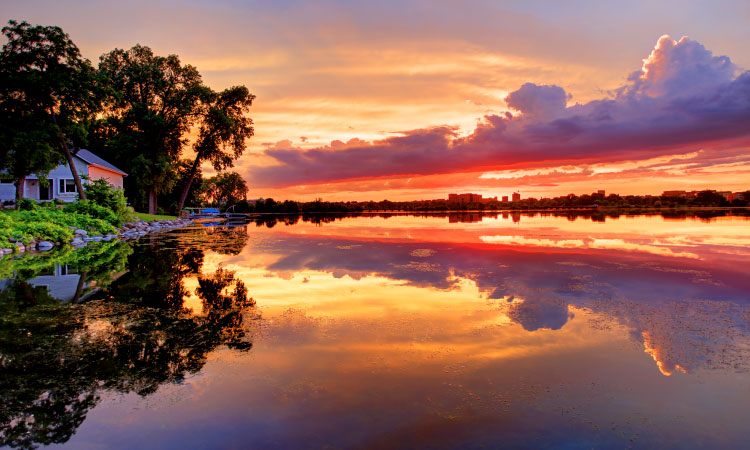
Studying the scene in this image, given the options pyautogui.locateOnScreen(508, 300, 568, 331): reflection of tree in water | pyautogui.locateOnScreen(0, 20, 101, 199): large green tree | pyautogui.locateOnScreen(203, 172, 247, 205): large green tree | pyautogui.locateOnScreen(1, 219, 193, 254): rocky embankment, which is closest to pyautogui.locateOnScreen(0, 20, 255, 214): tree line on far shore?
pyautogui.locateOnScreen(0, 20, 101, 199): large green tree

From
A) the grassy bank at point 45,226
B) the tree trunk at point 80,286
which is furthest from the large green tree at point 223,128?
the tree trunk at point 80,286

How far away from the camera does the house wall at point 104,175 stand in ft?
145

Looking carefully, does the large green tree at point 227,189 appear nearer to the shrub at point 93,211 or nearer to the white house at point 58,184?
the white house at point 58,184

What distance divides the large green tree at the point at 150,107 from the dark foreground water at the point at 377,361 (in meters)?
36.6

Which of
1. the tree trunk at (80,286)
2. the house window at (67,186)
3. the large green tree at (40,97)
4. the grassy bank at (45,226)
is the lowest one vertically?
the tree trunk at (80,286)

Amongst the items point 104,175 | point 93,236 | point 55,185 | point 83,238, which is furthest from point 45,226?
point 104,175

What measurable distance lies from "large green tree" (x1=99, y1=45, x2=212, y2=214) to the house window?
510 cm

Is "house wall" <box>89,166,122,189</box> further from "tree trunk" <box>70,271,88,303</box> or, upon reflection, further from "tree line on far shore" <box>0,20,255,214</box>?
"tree trunk" <box>70,271,88,303</box>

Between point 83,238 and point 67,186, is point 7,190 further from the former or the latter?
point 83,238

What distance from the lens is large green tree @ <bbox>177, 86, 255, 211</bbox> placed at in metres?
48.9

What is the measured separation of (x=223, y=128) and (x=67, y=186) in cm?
1691

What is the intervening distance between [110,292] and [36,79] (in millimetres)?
29819

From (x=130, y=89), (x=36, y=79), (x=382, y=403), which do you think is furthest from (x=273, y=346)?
(x=130, y=89)

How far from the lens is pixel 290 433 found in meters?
4.04
